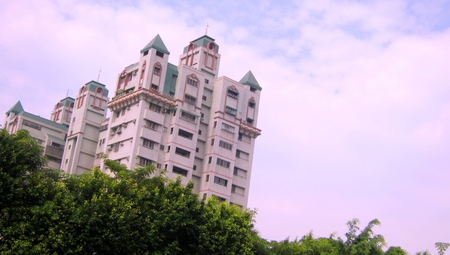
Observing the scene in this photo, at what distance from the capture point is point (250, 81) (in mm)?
68625

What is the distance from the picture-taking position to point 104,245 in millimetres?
32531

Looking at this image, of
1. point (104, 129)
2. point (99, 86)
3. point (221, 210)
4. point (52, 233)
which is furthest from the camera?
point (99, 86)

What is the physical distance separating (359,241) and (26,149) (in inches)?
818

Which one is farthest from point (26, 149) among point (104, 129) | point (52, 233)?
point (104, 129)

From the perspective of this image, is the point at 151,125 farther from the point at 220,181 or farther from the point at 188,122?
the point at 220,181

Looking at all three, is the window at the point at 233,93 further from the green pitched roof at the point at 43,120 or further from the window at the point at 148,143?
the green pitched roof at the point at 43,120

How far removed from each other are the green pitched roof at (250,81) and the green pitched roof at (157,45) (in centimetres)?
997

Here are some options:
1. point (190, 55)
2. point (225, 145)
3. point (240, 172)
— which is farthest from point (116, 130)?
point (240, 172)

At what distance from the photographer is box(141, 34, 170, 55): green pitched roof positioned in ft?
205

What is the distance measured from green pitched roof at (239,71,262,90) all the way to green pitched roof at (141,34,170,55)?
9.97 m

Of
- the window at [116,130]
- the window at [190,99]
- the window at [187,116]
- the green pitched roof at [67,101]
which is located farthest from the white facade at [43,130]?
the window at [190,99]

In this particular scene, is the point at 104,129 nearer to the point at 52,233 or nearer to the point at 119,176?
the point at 119,176

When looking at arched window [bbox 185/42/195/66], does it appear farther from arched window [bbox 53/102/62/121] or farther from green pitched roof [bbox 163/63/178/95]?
arched window [bbox 53/102/62/121]

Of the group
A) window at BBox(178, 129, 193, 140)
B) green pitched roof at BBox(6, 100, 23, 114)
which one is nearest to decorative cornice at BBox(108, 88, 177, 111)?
window at BBox(178, 129, 193, 140)
